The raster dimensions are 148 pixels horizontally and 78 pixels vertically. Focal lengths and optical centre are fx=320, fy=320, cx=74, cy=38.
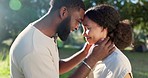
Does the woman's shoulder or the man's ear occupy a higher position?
the man's ear

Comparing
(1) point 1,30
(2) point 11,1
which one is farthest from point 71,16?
(1) point 1,30

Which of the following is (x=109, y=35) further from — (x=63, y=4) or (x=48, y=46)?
(x=48, y=46)

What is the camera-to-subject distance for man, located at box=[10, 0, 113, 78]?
2.05 m

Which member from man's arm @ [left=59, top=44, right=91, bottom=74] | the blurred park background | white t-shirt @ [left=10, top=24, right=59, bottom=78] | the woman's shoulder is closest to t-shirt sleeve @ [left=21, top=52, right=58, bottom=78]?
white t-shirt @ [left=10, top=24, right=59, bottom=78]

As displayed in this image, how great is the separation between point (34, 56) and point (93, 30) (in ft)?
2.01

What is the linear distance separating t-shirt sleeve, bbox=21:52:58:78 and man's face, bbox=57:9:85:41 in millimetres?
303

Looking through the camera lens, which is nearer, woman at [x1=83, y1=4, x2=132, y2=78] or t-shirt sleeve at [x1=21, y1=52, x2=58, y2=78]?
t-shirt sleeve at [x1=21, y1=52, x2=58, y2=78]

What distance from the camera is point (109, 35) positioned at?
2.50 meters

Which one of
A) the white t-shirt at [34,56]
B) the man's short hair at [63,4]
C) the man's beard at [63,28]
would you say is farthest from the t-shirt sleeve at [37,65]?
the man's short hair at [63,4]

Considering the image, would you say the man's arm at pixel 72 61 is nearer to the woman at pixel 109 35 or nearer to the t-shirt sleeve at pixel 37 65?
the woman at pixel 109 35

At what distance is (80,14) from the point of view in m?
2.39

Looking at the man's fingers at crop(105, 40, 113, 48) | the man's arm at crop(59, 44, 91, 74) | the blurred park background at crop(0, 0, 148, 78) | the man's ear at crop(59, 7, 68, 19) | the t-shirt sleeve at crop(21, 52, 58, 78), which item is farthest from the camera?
the blurred park background at crop(0, 0, 148, 78)

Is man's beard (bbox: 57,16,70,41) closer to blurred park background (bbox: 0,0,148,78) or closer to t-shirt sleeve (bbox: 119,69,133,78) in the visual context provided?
t-shirt sleeve (bbox: 119,69,133,78)

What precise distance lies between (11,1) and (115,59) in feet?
52.5
